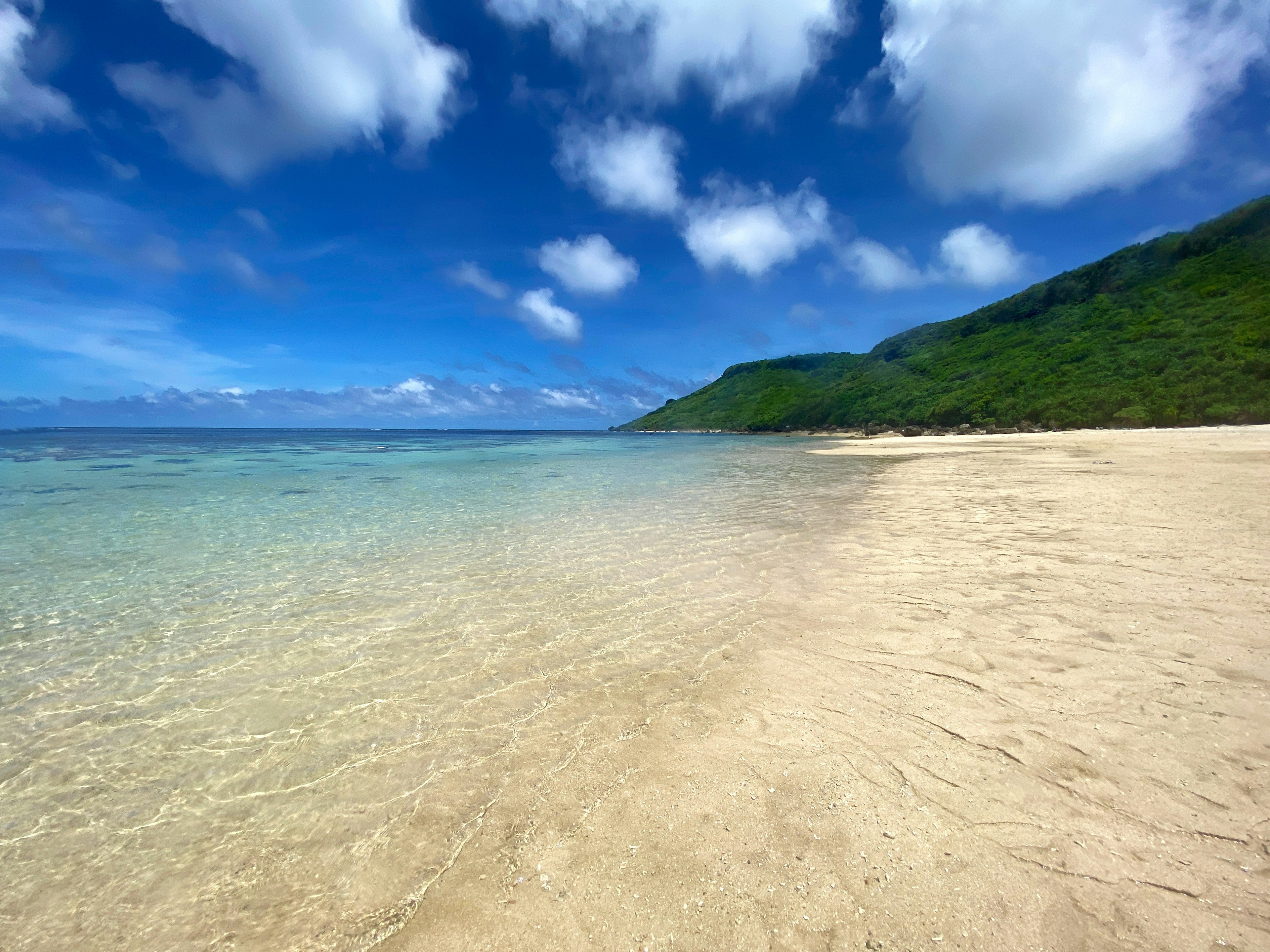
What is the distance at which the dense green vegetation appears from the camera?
45.7 metres

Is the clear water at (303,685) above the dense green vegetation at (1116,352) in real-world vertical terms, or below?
below

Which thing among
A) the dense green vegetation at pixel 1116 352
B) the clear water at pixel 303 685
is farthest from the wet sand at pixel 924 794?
the dense green vegetation at pixel 1116 352

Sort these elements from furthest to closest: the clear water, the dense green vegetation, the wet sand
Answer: the dense green vegetation
the clear water
the wet sand

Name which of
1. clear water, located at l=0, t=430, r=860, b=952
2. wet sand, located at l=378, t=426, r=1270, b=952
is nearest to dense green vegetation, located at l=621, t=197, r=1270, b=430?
clear water, located at l=0, t=430, r=860, b=952

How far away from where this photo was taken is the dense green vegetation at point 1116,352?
45656 mm

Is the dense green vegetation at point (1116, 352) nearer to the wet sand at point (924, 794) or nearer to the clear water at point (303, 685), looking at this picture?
the clear water at point (303, 685)

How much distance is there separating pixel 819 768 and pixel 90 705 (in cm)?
773

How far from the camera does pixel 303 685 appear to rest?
5.80 m

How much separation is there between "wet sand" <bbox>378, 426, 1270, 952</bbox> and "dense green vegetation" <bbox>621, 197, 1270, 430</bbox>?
5668cm

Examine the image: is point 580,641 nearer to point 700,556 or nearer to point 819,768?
point 819,768

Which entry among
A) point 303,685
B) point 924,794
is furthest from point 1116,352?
point 303,685

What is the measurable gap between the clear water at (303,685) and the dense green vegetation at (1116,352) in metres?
56.3

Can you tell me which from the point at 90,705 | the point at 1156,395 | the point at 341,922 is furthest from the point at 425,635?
the point at 1156,395

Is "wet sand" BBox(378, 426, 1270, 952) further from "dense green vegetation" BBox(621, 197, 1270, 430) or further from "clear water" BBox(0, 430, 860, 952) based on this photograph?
"dense green vegetation" BBox(621, 197, 1270, 430)
